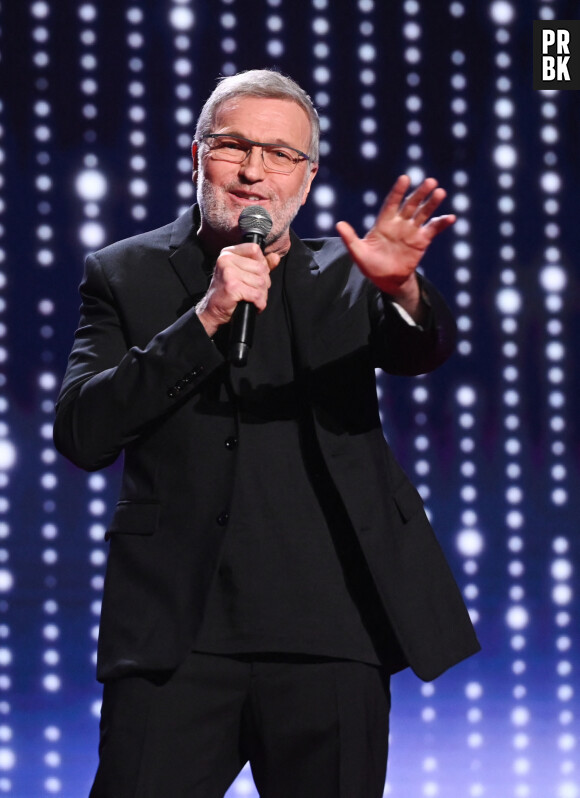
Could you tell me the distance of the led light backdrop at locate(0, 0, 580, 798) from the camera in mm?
2826

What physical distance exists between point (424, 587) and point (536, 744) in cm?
175

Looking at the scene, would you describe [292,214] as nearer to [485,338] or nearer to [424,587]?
[424,587]

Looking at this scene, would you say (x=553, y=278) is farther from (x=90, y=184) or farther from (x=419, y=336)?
(x=419, y=336)

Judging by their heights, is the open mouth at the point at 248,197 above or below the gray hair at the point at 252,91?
below

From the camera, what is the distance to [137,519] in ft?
4.63

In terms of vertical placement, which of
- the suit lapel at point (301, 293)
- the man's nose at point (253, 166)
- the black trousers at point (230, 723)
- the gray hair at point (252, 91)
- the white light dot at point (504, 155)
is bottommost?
the black trousers at point (230, 723)

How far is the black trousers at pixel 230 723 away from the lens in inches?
53.4

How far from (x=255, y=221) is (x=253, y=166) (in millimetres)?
127

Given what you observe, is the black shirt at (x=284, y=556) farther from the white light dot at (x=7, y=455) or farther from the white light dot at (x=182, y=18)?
the white light dot at (x=182, y=18)

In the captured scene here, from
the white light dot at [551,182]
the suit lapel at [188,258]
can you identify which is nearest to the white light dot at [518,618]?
the white light dot at [551,182]

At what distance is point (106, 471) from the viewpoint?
2898mm

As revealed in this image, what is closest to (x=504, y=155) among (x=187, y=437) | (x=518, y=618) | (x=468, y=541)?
(x=468, y=541)

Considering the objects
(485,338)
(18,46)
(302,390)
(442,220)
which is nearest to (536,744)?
(485,338)

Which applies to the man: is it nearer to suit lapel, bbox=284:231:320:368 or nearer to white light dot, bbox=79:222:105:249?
suit lapel, bbox=284:231:320:368
